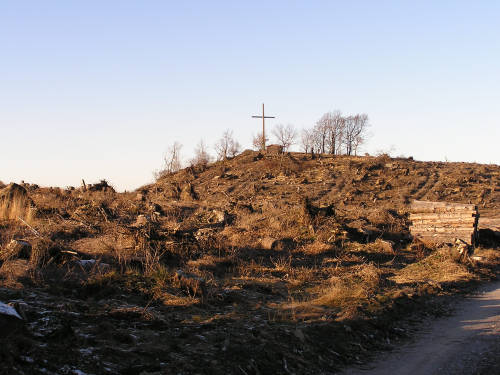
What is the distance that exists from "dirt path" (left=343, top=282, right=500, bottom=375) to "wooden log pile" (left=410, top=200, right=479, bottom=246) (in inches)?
276

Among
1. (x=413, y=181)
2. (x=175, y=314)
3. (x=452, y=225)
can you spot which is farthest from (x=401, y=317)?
(x=413, y=181)

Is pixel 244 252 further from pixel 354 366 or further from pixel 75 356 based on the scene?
pixel 75 356

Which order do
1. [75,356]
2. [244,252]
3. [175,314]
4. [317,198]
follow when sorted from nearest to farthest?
[75,356] → [175,314] → [244,252] → [317,198]

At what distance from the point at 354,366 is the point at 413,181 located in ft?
92.8

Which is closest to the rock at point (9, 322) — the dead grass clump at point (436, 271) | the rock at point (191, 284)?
Result: the rock at point (191, 284)

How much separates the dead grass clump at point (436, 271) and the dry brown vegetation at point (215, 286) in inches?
2.0

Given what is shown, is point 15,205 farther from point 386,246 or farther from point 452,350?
point 452,350

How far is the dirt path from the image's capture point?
5105mm

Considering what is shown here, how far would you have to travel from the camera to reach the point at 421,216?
15188mm

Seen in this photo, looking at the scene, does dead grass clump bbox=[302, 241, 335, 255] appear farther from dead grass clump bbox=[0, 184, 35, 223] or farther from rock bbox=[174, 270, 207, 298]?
dead grass clump bbox=[0, 184, 35, 223]

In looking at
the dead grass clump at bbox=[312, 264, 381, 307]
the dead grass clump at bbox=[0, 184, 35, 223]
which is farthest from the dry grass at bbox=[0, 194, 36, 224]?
the dead grass clump at bbox=[312, 264, 381, 307]

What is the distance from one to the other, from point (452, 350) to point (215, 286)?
406 cm

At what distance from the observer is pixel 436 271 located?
11234 mm

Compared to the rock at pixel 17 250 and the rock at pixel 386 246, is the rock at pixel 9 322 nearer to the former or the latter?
the rock at pixel 17 250
